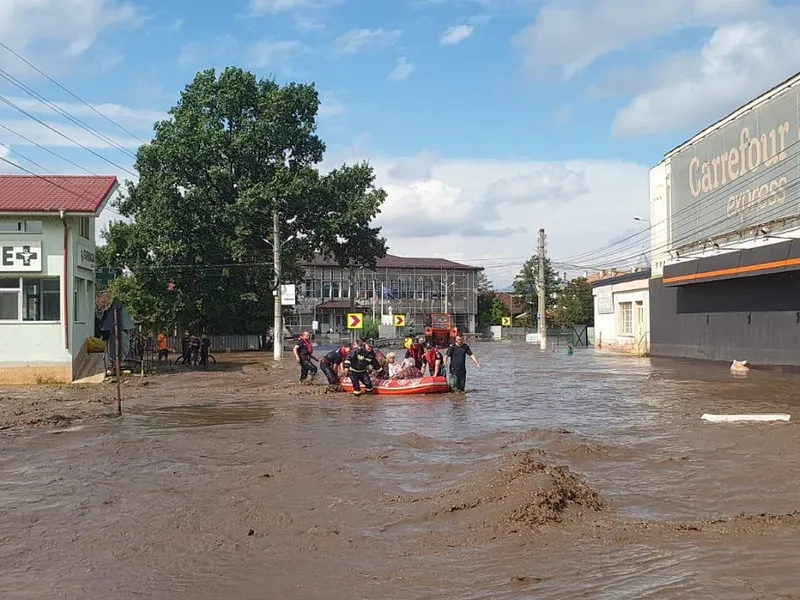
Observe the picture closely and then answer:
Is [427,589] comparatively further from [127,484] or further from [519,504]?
[127,484]

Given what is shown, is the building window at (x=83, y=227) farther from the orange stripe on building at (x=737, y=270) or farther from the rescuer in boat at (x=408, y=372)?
the orange stripe on building at (x=737, y=270)

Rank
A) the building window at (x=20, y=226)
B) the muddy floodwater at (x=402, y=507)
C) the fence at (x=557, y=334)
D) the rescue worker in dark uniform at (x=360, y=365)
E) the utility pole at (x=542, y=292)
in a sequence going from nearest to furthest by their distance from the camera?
the muddy floodwater at (x=402, y=507), the rescue worker in dark uniform at (x=360, y=365), the building window at (x=20, y=226), the utility pole at (x=542, y=292), the fence at (x=557, y=334)

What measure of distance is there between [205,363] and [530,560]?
3085cm

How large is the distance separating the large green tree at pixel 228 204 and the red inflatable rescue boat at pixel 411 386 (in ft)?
84.8

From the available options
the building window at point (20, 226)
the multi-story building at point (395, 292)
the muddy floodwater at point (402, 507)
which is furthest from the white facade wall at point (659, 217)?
the multi-story building at point (395, 292)

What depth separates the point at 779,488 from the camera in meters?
9.45

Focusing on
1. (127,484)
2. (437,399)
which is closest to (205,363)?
(437,399)

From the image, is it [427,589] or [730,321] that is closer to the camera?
[427,589]

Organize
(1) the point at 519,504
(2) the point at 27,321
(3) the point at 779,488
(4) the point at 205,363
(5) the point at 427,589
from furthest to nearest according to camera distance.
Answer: (4) the point at 205,363, (2) the point at 27,321, (3) the point at 779,488, (1) the point at 519,504, (5) the point at 427,589

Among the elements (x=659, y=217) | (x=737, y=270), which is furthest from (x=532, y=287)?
(x=737, y=270)

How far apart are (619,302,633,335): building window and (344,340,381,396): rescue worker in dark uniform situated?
2850 cm

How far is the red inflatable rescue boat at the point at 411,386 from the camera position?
69.6 ft

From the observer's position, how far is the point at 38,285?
25.7 m

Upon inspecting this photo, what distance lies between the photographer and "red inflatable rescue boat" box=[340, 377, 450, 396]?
69.6ft
